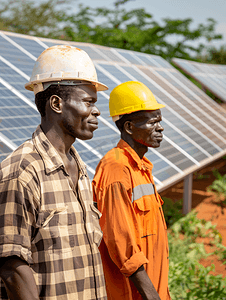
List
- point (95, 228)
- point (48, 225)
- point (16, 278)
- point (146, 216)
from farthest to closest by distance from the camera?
point (146, 216)
point (95, 228)
point (48, 225)
point (16, 278)

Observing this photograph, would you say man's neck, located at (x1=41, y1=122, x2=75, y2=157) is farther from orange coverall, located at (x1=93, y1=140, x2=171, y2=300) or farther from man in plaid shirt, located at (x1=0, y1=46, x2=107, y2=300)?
orange coverall, located at (x1=93, y1=140, x2=171, y2=300)

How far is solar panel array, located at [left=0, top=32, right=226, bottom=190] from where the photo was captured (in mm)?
3482

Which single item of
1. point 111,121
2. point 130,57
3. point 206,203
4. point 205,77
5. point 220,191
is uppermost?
point 205,77

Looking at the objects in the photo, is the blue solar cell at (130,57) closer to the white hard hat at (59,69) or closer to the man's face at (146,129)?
the man's face at (146,129)

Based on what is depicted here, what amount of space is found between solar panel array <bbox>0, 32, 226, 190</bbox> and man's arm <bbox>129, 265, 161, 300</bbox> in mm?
1299

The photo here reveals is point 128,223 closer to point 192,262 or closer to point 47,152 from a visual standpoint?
point 47,152

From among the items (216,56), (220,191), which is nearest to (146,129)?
(220,191)

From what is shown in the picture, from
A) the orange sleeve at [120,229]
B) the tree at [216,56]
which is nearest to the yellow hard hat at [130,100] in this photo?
the orange sleeve at [120,229]

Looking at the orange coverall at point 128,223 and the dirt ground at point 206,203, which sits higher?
the orange coverall at point 128,223

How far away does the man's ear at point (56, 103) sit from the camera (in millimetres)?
1504

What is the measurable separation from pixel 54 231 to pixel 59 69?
0.70 m

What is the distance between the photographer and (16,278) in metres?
1.21

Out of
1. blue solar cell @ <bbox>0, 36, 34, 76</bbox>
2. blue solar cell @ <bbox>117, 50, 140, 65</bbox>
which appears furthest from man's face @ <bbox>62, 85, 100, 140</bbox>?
blue solar cell @ <bbox>117, 50, 140, 65</bbox>

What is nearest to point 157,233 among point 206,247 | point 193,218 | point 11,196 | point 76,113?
point 76,113
